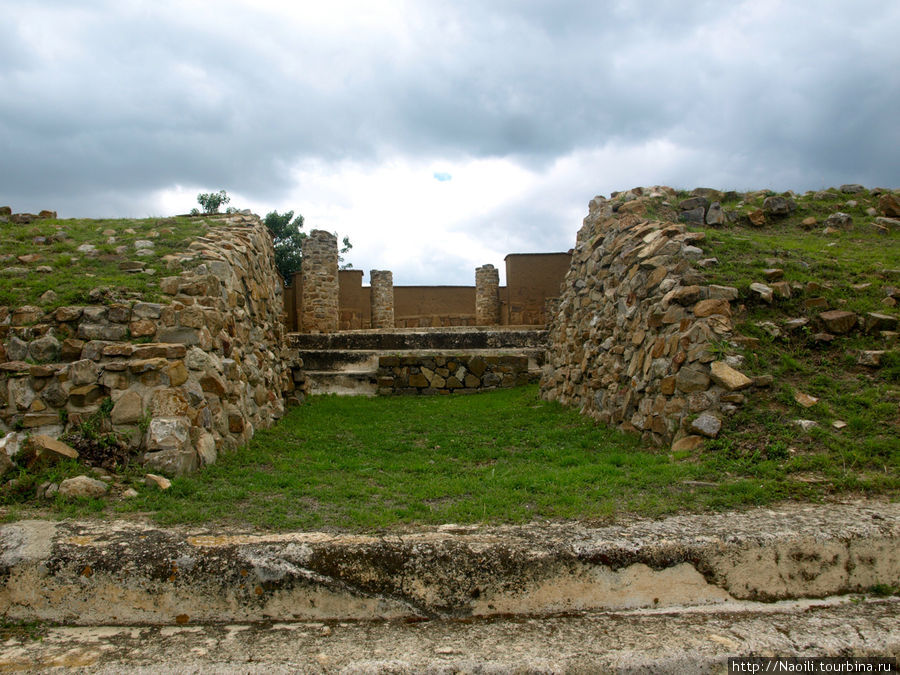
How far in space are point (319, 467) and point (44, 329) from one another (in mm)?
2420

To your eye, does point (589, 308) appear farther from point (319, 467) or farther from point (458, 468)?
point (319, 467)

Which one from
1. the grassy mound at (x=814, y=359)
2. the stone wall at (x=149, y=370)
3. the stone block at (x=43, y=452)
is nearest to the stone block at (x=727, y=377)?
the grassy mound at (x=814, y=359)

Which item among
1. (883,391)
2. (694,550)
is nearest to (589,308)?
(883,391)

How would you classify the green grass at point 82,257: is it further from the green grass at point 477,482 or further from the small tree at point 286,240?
the small tree at point 286,240

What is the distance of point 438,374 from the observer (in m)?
9.74

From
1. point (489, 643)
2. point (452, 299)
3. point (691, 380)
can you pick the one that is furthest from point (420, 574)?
point (452, 299)

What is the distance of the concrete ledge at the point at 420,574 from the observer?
2639 mm

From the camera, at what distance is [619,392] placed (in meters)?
5.85

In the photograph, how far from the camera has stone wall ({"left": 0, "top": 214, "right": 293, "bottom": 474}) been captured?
401 cm

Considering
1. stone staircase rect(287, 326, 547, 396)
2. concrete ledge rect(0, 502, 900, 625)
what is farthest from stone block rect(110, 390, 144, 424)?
stone staircase rect(287, 326, 547, 396)

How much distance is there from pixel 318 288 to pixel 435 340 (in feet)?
13.2

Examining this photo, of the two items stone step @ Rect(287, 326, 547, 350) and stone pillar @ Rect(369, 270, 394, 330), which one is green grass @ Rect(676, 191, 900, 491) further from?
stone pillar @ Rect(369, 270, 394, 330)

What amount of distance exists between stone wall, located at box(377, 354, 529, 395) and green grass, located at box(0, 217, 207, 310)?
389 cm

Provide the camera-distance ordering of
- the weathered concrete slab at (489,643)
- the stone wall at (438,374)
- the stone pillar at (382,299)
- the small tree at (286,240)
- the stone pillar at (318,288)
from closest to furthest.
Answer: the weathered concrete slab at (489,643)
the stone wall at (438,374)
the stone pillar at (318,288)
the stone pillar at (382,299)
the small tree at (286,240)
